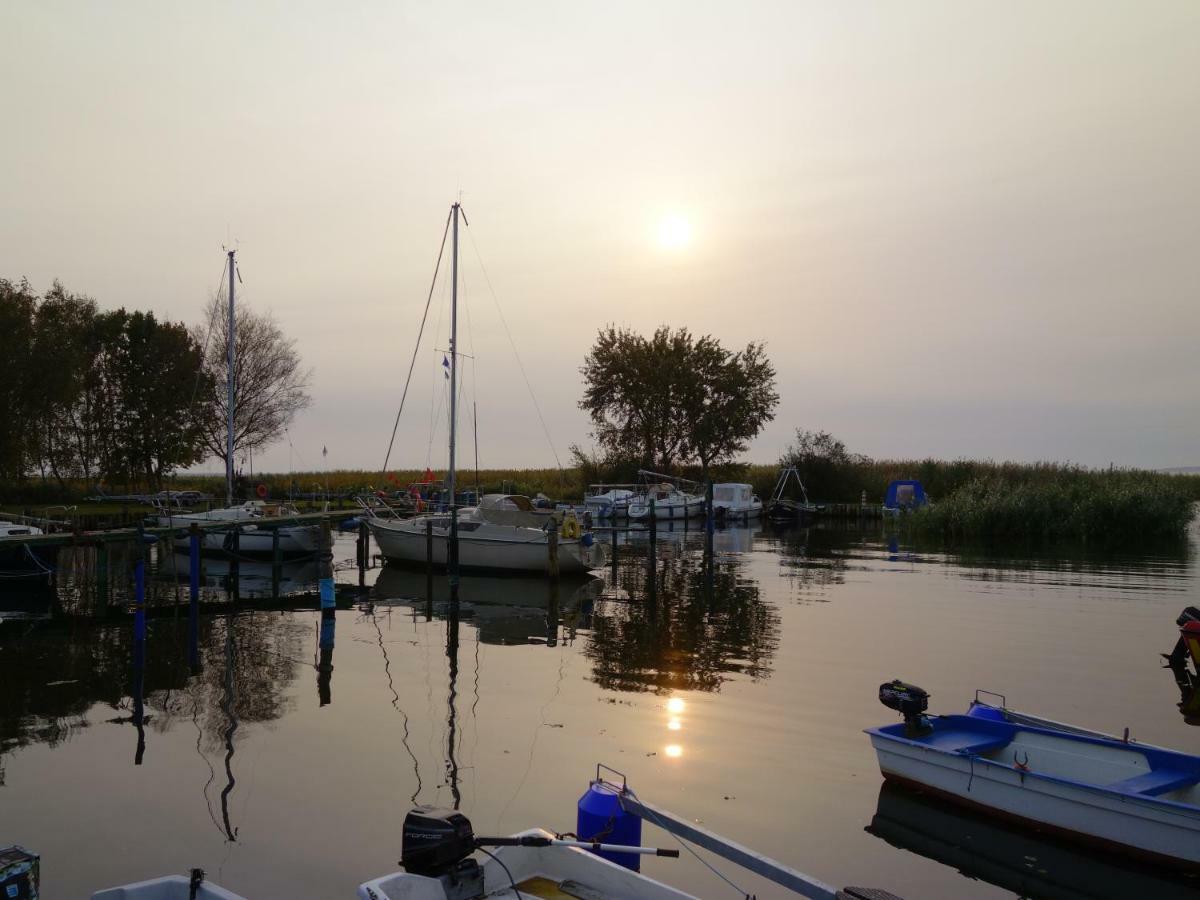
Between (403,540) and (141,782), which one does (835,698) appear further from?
(403,540)

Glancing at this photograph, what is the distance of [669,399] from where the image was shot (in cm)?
7631

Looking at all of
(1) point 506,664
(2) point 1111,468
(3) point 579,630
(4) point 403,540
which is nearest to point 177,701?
(1) point 506,664

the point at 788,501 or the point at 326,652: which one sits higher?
the point at 788,501

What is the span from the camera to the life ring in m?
30.8

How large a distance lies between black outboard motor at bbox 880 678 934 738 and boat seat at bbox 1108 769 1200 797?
2.11 metres

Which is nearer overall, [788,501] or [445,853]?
[445,853]

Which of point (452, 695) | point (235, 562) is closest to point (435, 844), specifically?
point (452, 695)

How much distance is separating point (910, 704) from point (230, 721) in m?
9.44

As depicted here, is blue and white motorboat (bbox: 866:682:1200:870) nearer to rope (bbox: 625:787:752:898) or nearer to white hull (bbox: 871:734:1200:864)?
white hull (bbox: 871:734:1200:864)

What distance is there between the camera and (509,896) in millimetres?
6922

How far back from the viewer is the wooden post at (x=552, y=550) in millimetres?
29781

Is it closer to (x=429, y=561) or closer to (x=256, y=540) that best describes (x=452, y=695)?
(x=429, y=561)

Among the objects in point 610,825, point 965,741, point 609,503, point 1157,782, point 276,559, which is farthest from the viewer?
point 609,503

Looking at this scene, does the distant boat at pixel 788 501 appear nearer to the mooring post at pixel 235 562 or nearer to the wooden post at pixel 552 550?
the wooden post at pixel 552 550
